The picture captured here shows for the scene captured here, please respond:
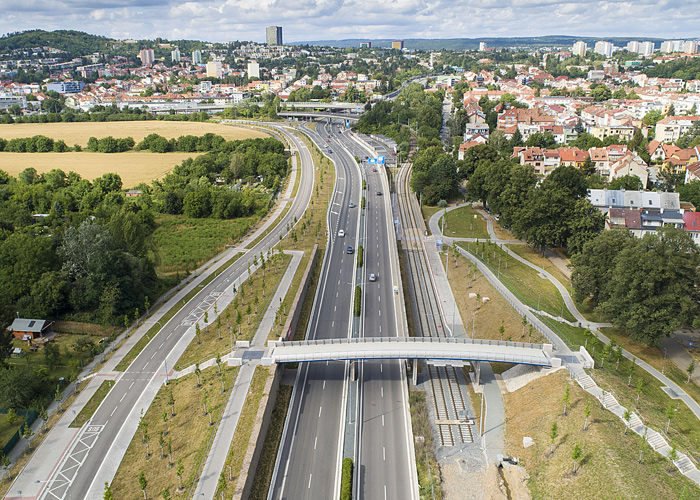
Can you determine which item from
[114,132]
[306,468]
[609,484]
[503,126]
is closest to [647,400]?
[609,484]

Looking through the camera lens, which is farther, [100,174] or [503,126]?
[503,126]

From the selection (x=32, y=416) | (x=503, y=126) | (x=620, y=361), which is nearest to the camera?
(x=32, y=416)

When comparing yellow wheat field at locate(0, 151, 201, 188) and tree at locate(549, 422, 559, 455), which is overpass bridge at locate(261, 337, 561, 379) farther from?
yellow wheat field at locate(0, 151, 201, 188)

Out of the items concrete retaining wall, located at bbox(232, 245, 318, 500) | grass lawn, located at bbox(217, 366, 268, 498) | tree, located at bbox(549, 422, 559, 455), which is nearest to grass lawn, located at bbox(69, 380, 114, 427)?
grass lawn, located at bbox(217, 366, 268, 498)

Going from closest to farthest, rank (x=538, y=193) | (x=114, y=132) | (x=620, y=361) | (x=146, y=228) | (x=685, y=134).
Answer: (x=620, y=361)
(x=538, y=193)
(x=146, y=228)
(x=685, y=134)
(x=114, y=132)

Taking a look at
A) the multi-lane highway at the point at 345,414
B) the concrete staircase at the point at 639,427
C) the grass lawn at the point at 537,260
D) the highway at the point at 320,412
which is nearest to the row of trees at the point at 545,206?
the grass lawn at the point at 537,260

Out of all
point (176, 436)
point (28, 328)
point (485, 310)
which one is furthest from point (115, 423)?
point (485, 310)

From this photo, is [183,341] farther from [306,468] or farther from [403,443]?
[403,443]
